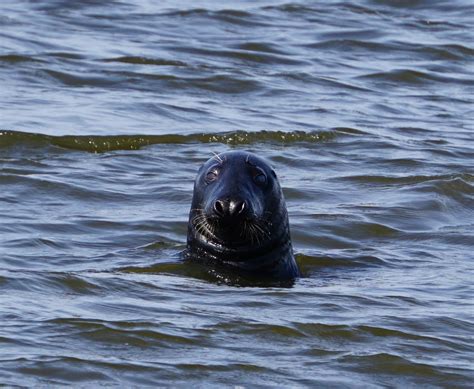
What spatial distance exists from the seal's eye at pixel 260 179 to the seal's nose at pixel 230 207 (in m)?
0.36

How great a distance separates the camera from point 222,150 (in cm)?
1272

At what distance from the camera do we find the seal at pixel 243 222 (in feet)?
27.6

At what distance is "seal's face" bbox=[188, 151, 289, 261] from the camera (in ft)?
27.4

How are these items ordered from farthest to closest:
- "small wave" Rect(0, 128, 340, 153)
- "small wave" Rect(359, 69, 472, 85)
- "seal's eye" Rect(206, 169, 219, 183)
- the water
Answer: "small wave" Rect(359, 69, 472, 85), "small wave" Rect(0, 128, 340, 153), "seal's eye" Rect(206, 169, 219, 183), the water

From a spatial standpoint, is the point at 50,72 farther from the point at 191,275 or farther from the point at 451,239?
the point at 191,275

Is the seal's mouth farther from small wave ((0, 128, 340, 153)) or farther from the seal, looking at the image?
small wave ((0, 128, 340, 153))

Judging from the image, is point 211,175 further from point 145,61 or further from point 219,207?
point 145,61

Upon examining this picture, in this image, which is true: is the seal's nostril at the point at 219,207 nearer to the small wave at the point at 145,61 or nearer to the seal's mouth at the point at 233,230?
the seal's mouth at the point at 233,230

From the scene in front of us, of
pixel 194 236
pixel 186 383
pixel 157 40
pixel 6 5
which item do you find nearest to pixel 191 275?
Result: pixel 194 236

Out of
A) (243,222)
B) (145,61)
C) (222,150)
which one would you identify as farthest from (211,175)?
(145,61)

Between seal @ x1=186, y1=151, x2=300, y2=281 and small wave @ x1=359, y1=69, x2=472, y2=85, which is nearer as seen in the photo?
seal @ x1=186, y1=151, x2=300, y2=281

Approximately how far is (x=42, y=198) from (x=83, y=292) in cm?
279

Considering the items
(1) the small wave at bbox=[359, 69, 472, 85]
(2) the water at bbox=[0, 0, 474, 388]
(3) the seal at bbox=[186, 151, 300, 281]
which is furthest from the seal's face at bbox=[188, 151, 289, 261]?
(1) the small wave at bbox=[359, 69, 472, 85]

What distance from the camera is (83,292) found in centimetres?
805
